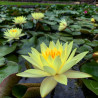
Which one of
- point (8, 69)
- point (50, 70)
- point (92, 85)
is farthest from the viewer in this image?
point (8, 69)

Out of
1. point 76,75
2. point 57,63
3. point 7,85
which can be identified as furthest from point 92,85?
point 7,85

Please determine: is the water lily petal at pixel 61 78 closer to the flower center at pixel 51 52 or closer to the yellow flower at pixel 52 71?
the yellow flower at pixel 52 71

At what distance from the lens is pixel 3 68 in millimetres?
822

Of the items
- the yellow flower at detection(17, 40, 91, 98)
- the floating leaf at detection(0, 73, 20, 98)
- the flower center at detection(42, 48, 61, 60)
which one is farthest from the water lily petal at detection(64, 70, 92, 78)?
the floating leaf at detection(0, 73, 20, 98)

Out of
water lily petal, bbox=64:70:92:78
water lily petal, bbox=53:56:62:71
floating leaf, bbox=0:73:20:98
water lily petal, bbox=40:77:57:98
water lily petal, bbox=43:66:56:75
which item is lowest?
floating leaf, bbox=0:73:20:98

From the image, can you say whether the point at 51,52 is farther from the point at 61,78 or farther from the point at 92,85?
the point at 92,85

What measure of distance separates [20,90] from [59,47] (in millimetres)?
286

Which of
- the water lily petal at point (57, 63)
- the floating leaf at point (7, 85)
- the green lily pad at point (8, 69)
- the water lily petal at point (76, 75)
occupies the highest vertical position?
the water lily petal at point (57, 63)

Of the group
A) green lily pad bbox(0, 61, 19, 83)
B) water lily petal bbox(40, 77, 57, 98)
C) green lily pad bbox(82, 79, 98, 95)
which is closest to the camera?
water lily petal bbox(40, 77, 57, 98)

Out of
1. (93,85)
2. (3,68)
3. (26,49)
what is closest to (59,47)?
(93,85)

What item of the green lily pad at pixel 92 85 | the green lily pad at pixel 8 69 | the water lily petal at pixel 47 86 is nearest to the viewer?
the water lily petal at pixel 47 86

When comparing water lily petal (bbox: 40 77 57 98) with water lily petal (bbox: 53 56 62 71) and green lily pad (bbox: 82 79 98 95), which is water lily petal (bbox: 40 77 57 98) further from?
green lily pad (bbox: 82 79 98 95)

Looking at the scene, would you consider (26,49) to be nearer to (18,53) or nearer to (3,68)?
(18,53)

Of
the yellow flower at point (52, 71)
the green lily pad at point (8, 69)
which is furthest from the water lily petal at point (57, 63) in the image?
the green lily pad at point (8, 69)
